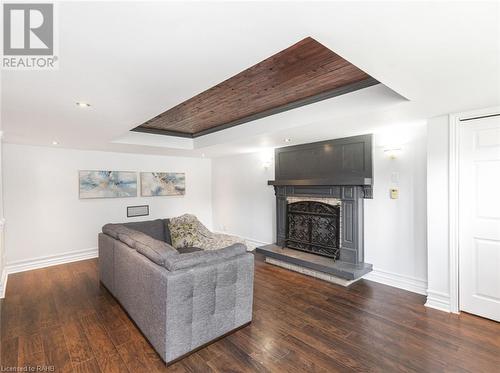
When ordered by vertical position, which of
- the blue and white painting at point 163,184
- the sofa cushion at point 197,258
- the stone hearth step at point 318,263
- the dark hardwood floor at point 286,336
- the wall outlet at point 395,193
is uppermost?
the blue and white painting at point 163,184

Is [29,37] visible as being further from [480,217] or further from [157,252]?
[480,217]

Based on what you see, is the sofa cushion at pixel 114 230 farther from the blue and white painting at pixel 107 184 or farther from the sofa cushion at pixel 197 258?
the blue and white painting at pixel 107 184

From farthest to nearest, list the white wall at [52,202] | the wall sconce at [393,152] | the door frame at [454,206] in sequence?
the white wall at [52,202], the wall sconce at [393,152], the door frame at [454,206]

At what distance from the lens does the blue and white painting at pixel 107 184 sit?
4930 millimetres

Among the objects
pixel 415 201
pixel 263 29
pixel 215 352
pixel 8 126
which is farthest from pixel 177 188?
pixel 263 29

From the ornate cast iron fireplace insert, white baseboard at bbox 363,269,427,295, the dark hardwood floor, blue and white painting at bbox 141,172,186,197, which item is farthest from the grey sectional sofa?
blue and white painting at bbox 141,172,186,197

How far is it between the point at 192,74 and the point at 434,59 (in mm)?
1574

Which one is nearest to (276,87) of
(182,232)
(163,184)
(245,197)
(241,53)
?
(241,53)

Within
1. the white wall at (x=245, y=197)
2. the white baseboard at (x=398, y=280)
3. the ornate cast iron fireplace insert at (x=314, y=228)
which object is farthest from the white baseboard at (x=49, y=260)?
the white baseboard at (x=398, y=280)

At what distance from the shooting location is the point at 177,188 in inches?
246

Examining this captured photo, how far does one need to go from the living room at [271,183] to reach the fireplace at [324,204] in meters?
0.03

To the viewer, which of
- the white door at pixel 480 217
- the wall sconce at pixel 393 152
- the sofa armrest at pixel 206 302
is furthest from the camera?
the wall sconce at pixel 393 152

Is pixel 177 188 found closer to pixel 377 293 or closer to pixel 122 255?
pixel 122 255

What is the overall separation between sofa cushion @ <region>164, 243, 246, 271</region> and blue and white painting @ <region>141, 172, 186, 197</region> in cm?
394
